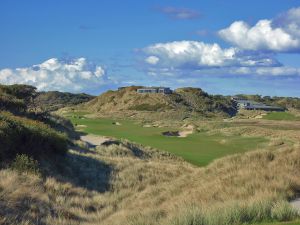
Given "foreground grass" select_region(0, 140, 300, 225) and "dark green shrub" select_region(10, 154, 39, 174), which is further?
"dark green shrub" select_region(10, 154, 39, 174)

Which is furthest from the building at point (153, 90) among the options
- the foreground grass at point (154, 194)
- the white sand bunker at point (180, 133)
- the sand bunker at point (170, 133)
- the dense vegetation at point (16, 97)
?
the foreground grass at point (154, 194)

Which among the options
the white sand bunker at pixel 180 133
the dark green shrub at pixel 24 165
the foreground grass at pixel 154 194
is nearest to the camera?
the foreground grass at pixel 154 194

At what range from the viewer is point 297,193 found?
1314 centimetres

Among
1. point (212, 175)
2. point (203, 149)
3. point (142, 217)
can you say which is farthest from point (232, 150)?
point (142, 217)

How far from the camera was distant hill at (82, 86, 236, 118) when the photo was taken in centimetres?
12940

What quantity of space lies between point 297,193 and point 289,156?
4513 mm

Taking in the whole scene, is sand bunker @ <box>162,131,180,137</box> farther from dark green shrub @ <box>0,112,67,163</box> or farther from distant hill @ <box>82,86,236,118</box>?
distant hill @ <box>82,86,236,118</box>

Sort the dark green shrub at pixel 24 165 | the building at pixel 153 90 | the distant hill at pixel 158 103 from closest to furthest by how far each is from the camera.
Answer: the dark green shrub at pixel 24 165 < the distant hill at pixel 158 103 < the building at pixel 153 90

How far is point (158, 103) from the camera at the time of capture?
133m

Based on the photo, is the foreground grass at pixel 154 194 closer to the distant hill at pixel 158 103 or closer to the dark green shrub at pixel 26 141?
the dark green shrub at pixel 26 141

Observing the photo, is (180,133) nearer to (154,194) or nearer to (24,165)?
(154,194)

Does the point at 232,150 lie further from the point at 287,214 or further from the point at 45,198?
the point at 287,214

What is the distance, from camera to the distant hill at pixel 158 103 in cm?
12940

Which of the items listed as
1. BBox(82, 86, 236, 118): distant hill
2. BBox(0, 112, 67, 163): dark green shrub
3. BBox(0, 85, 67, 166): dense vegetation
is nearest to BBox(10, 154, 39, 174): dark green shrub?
BBox(0, 85, 67, 166): dense vegetation
